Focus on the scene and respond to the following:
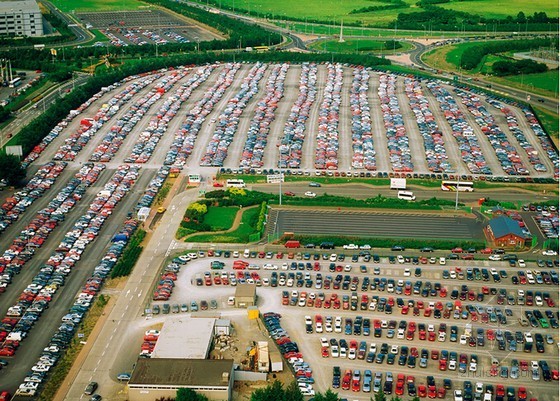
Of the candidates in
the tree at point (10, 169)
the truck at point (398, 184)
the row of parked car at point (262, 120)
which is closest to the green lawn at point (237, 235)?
the truck at point (398, 184)

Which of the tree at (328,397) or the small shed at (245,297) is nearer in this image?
the tree at (328,397)

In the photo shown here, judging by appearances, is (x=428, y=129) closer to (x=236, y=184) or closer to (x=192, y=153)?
(x=192, y=153)

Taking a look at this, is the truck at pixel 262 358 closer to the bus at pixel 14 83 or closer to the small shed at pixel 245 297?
the small shed at pixel 245 297

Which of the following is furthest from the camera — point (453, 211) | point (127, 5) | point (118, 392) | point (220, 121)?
point (127, 5)

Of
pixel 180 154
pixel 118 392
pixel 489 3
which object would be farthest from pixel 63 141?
pixel 489 3

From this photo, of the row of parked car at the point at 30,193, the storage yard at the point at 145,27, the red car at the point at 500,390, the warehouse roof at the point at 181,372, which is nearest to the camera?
the warehouse roof at the point at 181,372

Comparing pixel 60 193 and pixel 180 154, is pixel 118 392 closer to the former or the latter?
pixel 60 193

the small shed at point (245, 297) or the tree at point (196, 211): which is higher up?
the tree at point (196, 211)
